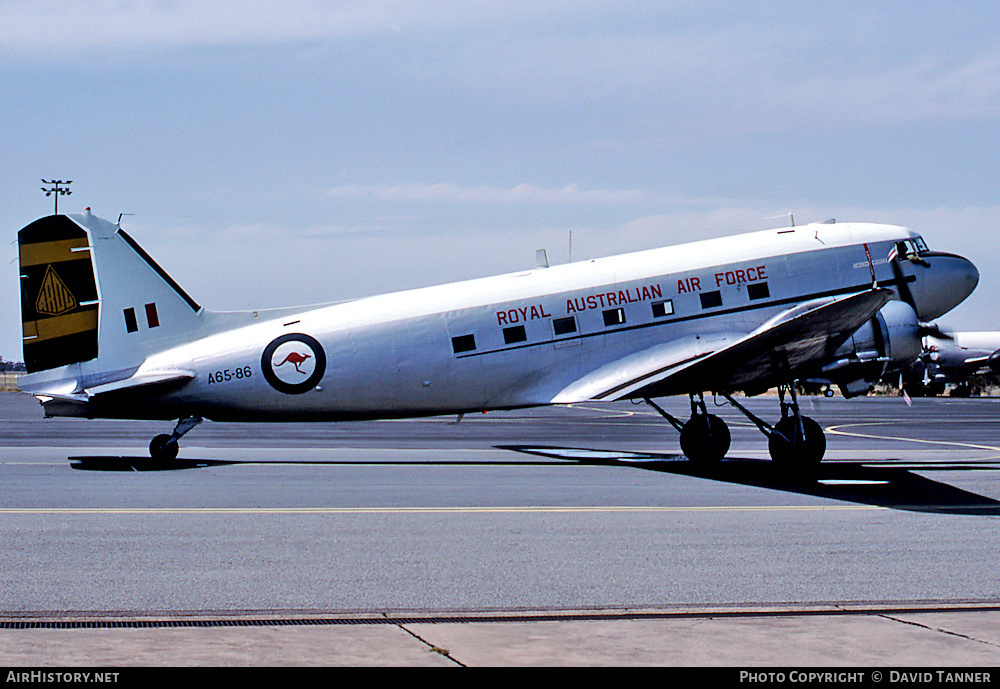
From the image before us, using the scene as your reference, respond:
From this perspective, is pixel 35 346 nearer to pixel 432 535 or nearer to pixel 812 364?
pixel 432 535

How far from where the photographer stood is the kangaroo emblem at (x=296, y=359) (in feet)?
68.3

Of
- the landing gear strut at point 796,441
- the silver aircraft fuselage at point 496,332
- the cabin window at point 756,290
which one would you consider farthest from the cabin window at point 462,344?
the landing gear strut at point 796,441

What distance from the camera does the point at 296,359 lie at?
2084 cm

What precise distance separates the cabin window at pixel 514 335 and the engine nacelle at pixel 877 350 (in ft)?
20.4

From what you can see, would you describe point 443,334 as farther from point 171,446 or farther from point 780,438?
point 780,438

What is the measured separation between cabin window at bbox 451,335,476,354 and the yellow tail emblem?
8099 millimetres

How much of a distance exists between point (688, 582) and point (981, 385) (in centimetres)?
9023

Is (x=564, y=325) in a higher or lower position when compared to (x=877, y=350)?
higher

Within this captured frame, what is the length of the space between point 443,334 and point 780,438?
24.0 ft

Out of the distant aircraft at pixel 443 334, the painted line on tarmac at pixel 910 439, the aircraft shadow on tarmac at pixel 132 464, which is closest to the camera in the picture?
the aircraft shadow on tarmac at pixel 132 464

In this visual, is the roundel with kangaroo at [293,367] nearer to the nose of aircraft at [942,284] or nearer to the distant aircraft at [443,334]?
the distant aircraft at [443,334]

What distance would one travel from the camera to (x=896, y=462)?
75.4 ft

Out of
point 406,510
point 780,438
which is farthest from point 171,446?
point 780,438

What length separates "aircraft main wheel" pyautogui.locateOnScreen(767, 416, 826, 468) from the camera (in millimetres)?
20344
